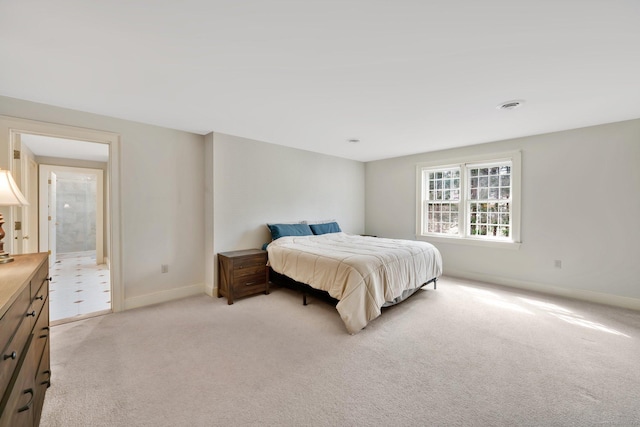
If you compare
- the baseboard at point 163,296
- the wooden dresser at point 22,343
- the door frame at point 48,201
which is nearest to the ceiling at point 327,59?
the wooden dresser at point 22,343

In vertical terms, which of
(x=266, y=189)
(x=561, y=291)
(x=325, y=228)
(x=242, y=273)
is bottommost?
(x=561, y=291)

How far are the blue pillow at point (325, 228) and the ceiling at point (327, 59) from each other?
2.14 meters

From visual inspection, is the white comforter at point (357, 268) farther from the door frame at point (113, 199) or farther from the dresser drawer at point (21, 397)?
the dresser drawer at point (21, 397)

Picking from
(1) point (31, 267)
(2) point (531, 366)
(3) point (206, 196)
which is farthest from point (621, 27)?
(3) point (206, 196)

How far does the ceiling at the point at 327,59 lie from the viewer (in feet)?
4.83

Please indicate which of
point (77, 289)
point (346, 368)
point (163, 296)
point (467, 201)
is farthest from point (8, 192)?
point (467, 201)

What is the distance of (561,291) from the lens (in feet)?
12.2

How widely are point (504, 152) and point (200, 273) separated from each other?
5043mm

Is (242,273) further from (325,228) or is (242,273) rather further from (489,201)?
(489,201)

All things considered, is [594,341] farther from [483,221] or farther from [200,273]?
[200,273]

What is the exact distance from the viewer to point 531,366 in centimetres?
208

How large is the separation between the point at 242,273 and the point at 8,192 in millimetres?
2276

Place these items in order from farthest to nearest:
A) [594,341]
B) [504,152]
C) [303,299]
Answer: [504,152]
[303,299]
[594,341]

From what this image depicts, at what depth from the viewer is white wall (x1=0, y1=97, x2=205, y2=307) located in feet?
10.5
